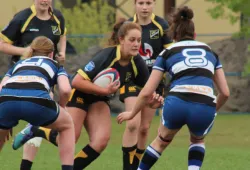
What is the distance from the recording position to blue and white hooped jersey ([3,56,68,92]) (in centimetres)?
850

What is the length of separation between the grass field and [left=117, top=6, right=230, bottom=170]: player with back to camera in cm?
245

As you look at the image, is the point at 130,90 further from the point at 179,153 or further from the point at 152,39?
the point at 179,153

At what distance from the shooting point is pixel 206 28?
26.8m

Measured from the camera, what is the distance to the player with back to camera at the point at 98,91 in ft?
31.3

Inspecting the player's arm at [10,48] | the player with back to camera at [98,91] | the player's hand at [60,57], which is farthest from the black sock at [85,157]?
the player's arm at [10,48]

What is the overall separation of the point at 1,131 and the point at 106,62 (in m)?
1.45

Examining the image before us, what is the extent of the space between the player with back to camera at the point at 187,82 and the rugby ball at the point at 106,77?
79cm

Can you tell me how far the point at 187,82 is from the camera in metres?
8.58

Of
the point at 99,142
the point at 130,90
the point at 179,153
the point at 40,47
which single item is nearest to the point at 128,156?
the point at 130,90

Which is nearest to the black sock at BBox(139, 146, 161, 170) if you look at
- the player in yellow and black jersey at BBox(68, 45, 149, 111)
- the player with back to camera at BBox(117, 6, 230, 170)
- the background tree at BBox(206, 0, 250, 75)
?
the player with back to camera at BBox(117, 6, 230, 170)

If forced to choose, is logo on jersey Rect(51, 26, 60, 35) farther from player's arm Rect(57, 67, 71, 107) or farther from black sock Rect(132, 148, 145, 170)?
player's arm Rect(57, 67, 71, 107)

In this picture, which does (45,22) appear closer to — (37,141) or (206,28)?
(37,141)

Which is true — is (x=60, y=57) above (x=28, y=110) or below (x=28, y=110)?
below

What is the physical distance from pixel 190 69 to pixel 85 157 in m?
1.66
